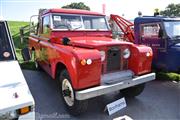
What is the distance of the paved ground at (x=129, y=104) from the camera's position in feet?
11.6

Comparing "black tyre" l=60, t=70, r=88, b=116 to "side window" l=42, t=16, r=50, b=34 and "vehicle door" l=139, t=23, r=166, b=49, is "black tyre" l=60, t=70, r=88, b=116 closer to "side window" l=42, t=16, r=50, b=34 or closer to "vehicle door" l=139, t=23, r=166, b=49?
"side window" l=42, t=16, r=50, b=34

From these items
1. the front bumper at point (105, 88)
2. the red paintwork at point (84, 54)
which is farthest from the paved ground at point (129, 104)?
the red paintwork at point (84, 54)

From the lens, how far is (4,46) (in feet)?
9.64

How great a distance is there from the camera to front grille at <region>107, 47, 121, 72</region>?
3.57m

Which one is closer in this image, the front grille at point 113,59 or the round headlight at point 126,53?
the front grille at point 113,59

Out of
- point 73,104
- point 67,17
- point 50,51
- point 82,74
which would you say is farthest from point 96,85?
point 67,17

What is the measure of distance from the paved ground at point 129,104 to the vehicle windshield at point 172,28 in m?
1.34

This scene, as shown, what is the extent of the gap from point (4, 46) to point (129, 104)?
2.63m

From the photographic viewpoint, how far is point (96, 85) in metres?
3.19

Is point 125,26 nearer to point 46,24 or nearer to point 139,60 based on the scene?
point 46,24

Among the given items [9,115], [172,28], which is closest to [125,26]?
[172,28]

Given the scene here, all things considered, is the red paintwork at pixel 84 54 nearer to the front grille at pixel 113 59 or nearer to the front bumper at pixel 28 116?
the front grille at pixel 113 59

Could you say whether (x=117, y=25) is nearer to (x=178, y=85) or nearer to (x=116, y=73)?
(x=178, y=85)

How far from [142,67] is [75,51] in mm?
1451
